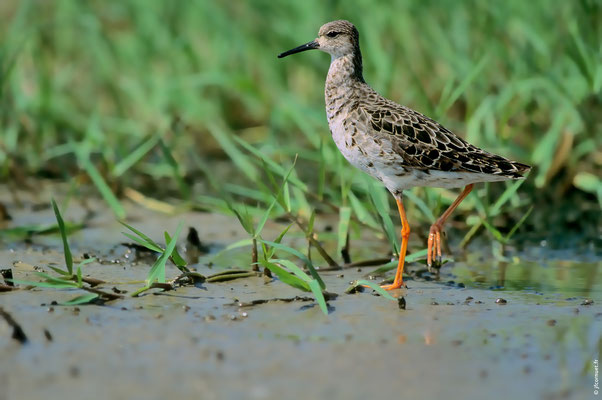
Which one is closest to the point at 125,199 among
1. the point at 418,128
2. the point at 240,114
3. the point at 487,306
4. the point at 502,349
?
the point at 240,114

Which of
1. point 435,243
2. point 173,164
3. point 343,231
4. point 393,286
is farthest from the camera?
point 173,164

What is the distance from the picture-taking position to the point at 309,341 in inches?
173

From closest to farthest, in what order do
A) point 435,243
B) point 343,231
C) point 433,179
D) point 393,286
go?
point 393,286, point 433,179, point 435,243, point 343,231

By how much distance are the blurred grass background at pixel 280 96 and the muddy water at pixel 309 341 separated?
3.33ft

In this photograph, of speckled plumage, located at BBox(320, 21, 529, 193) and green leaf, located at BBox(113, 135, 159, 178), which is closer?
speckled plumage, located at BBox(320, 21, 529, 193)

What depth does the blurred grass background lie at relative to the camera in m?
7.15

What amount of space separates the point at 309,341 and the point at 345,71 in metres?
2.52

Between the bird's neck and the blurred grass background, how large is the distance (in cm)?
54

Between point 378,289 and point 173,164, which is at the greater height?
point 173,164

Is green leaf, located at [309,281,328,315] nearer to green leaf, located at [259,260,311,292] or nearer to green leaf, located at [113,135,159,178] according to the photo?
green leaf, located at [259,260,311,292]

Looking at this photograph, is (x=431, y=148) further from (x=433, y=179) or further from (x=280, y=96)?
(x=280, y=96)

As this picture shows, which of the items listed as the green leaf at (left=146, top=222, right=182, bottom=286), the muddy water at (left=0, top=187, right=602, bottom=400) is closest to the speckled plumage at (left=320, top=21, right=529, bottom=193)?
the muddy water at (left=0, top=187, right=602, bottom=400)

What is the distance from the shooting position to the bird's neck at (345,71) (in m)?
6.30

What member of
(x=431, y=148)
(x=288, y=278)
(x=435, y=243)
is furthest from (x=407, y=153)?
(x=288, y=278)
